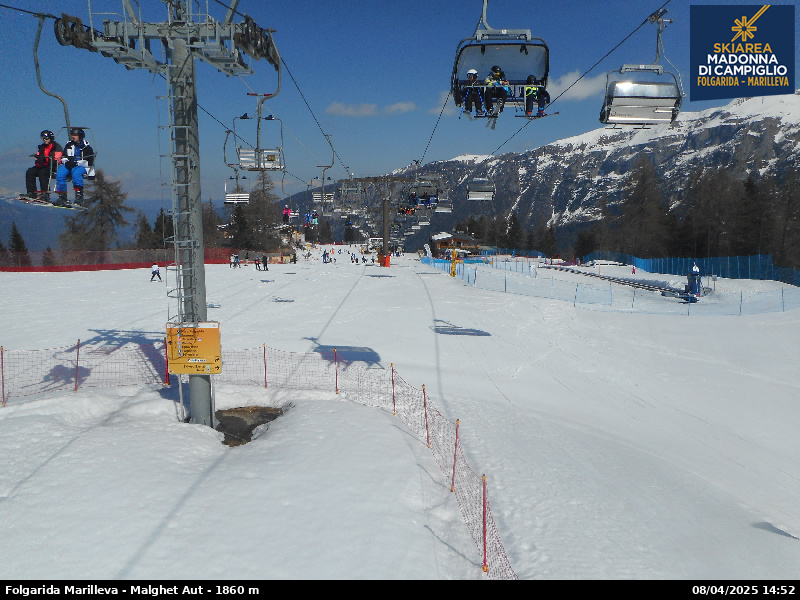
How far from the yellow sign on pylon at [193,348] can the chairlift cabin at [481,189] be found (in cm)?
1406

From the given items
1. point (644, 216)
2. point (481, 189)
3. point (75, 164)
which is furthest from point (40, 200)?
point (644, 216)

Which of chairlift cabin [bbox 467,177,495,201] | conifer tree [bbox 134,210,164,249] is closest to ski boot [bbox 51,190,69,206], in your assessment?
chairlift cabin [bbox 467,177,495,201]

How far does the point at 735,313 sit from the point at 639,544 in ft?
72.3

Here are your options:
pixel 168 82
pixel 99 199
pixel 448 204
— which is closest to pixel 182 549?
pixel 168 82

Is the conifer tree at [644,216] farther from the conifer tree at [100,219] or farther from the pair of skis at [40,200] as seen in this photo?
the pair of skis at [40,200]

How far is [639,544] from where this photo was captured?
6.51m

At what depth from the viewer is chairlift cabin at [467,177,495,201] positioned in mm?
20422

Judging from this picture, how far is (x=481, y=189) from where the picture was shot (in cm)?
2055

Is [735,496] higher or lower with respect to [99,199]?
lower

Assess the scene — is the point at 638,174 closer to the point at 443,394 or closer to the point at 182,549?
the point at 443,394

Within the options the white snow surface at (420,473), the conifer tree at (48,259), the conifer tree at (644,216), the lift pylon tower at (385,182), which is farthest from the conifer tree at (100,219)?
the conifer tree at (644,216)

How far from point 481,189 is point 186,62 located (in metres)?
14.1

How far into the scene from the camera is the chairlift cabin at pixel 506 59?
800 cm

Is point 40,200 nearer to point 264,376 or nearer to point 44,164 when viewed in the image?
point 44,164
